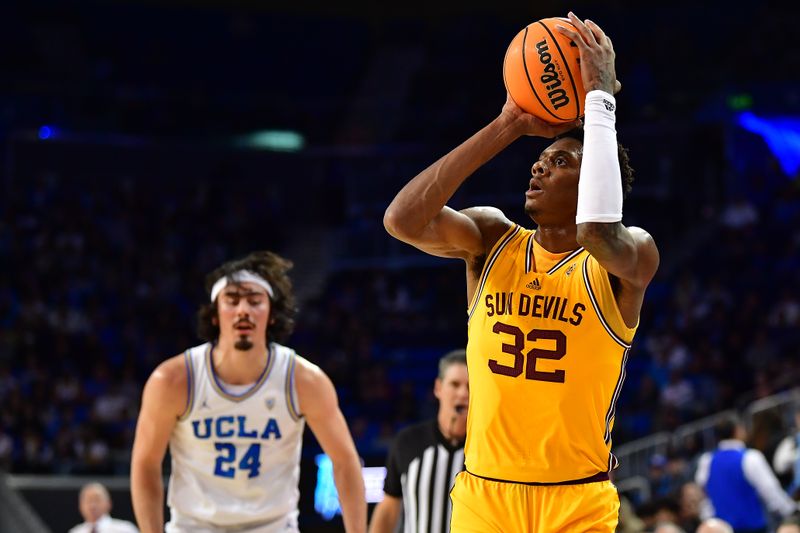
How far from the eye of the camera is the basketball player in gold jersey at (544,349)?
388cm

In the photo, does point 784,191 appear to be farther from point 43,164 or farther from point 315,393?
point 315,393

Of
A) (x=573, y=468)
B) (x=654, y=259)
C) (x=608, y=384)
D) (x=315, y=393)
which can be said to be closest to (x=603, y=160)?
(x=654, y=259)

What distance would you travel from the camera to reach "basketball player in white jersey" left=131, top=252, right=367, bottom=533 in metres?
5.50

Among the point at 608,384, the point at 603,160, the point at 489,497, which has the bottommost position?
the point at 489,497

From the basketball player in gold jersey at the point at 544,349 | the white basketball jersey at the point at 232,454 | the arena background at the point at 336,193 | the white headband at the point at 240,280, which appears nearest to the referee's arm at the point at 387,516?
the white basketball jersey at the point at 232,454

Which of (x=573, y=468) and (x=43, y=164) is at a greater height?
(x=43, y=164)

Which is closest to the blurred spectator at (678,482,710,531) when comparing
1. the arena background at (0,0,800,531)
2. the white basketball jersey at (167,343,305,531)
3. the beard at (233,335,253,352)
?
the arena background at (0,0,800,531)

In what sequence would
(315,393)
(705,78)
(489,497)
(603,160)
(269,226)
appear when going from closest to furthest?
(603,160) → (489,497) → (315,393) → (705,78) → (269,226)

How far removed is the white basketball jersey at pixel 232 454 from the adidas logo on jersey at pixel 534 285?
201 centimetres

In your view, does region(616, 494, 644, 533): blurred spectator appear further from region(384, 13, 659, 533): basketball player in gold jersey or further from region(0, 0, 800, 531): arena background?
region(384, 13, 659, 533): basketball player in gold jersey

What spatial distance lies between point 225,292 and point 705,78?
1623cm

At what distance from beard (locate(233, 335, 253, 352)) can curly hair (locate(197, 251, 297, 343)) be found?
27cm

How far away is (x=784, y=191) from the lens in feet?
62.5

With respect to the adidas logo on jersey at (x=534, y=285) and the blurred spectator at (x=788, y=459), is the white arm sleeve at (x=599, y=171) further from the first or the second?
the blurred spectator at (x=788, y=459)
